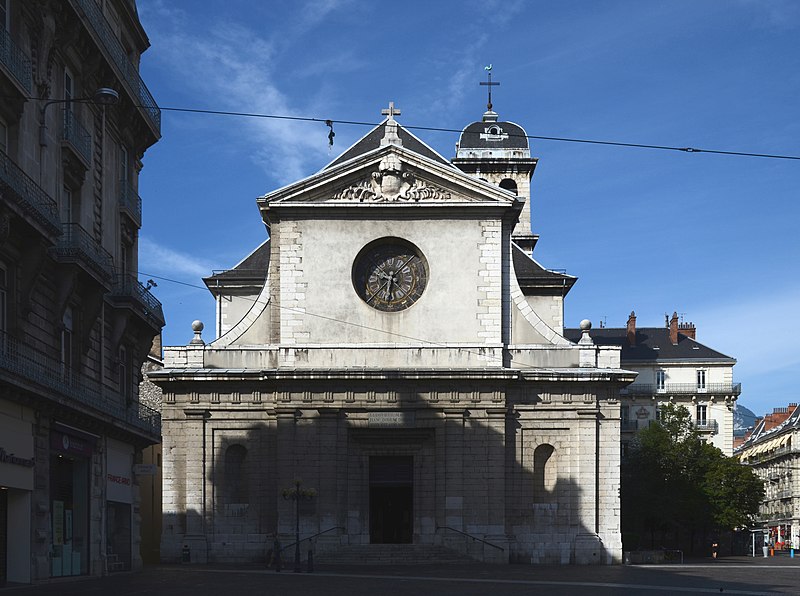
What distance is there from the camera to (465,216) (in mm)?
45562

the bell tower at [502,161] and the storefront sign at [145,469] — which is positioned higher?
the bell tower at [502,161]

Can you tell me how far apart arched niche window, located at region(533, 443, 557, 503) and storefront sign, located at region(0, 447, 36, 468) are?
886 inches

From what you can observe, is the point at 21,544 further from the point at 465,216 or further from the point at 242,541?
the point at 465,216

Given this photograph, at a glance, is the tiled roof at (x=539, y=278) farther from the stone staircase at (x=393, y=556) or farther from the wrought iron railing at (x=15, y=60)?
the wrought iron railing at (x=15, y=60)

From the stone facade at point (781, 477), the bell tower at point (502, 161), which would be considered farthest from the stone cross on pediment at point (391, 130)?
the stone facade at point (781, 477)

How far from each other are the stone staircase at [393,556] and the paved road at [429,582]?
1.27m

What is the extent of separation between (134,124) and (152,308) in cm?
563

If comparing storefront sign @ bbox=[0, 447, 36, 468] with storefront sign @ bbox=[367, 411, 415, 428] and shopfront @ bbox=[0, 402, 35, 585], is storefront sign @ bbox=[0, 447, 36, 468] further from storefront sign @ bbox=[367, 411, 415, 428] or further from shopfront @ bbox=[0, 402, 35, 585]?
storefront sign @ bbox=[367, 411, 415, 428]

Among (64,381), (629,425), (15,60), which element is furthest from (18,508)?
(629,425)

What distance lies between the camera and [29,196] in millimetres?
25672

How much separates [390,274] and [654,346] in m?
42.5

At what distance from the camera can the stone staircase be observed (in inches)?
1658

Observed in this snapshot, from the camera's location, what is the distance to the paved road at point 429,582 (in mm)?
26891

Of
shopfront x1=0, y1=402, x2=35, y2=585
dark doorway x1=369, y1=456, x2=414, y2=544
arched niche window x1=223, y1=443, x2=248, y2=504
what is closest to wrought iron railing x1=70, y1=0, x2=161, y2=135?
shopfront x1=0, y1=402, x2=35, y2=585
